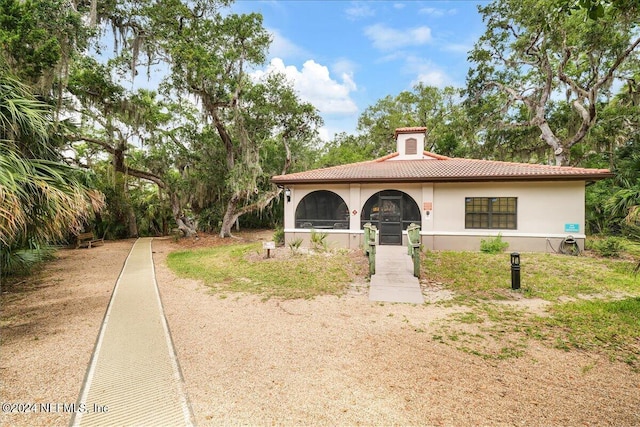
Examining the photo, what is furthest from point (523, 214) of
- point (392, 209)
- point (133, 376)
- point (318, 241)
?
point (133, 376)

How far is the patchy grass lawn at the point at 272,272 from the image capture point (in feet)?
23.0

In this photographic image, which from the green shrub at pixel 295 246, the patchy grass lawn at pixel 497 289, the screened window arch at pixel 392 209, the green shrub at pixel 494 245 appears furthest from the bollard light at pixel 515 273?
the green shrub at pixel 295 246

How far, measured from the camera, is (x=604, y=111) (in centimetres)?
1446

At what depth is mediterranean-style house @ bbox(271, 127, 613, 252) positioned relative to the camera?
32.0 ft

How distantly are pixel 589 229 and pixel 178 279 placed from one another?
1776 centimetres

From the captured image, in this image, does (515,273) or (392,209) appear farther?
(392,209)

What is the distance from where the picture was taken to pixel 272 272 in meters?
8.42

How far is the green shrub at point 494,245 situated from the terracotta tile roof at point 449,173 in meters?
2.17

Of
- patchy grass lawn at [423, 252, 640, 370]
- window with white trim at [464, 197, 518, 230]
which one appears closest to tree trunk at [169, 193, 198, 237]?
patchy grass lawn at [423, 252, 640, 370]

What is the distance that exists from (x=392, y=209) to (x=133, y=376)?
31.6 feet

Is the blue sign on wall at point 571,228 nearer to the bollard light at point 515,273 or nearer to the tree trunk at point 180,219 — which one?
Answer: the bollard light at point 515,273

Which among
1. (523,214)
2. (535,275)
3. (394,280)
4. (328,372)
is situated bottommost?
(328,372)

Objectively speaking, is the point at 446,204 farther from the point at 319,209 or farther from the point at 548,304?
the point at 548,304

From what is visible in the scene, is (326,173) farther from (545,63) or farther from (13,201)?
(545,63)
